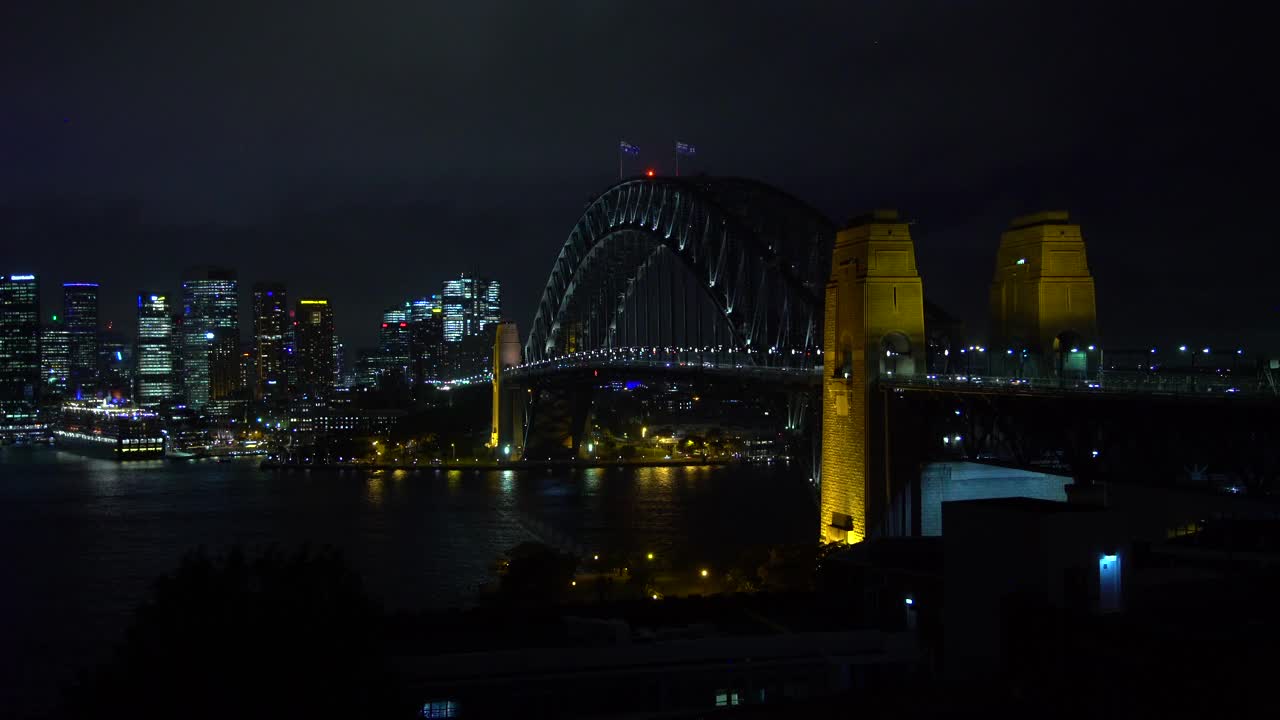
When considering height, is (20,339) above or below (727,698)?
above

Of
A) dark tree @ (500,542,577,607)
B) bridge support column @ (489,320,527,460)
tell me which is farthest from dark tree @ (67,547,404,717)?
bridge support column @ (489,320,527,460)

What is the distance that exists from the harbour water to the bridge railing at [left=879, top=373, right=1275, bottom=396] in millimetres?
10219

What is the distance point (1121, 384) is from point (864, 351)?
697 cm

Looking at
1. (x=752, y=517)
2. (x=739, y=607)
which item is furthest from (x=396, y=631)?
(x=752, y=517)

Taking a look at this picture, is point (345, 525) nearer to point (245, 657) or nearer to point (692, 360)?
point (692, 360)

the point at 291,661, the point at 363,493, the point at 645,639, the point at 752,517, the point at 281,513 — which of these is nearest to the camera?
the point at 291,661

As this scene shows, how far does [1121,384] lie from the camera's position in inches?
725

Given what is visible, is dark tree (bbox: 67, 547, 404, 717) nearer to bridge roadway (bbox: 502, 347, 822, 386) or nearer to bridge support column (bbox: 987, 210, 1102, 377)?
bridge support column (bbox: 987, 210, 1102, 377)

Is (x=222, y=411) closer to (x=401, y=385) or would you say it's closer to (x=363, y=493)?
(x=401, y=385)

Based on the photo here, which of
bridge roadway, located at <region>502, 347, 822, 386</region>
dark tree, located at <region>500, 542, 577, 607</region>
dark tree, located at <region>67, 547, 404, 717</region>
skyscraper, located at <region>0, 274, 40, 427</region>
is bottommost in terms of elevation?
dark tree, located at <region>500, 542, 577, 607</region>

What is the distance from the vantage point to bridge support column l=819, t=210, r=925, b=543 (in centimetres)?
2436

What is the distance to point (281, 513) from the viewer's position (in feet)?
156

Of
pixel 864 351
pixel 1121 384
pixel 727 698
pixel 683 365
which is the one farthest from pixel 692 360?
pixel 727 698

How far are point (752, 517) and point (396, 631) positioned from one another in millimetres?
28795
